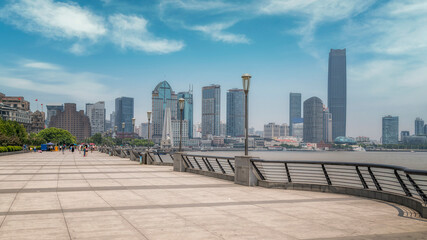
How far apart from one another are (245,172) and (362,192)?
18.1 feet

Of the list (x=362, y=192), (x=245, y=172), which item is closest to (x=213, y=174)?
(x=245, y=172)

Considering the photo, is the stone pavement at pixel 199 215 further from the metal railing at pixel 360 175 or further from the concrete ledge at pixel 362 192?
the metal railing at pixel 360 175

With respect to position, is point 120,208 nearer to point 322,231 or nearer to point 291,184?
point 322,231

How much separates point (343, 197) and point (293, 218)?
15.8 ft

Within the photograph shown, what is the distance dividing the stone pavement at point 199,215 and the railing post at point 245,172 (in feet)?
6.25

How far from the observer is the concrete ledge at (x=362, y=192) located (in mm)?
11391

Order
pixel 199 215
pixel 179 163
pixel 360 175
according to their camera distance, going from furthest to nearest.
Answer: pixel 179 163 → pixel 360 175 → pixel 199 215

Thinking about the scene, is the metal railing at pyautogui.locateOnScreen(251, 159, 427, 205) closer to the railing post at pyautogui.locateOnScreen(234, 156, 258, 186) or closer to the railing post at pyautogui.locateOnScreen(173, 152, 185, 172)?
the railing post at pyautogui.locateOnScreen(234, 156, 258, 186)

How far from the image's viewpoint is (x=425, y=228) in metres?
9.16

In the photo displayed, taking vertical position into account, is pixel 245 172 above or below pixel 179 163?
above

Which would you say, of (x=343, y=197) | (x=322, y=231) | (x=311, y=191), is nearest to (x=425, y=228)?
(x=322, y=231)

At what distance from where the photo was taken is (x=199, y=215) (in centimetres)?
1086

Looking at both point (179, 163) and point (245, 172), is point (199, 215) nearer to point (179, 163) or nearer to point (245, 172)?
point (245, 172)

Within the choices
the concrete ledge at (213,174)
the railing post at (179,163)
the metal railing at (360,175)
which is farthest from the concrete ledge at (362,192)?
the railing post at (179,163)
